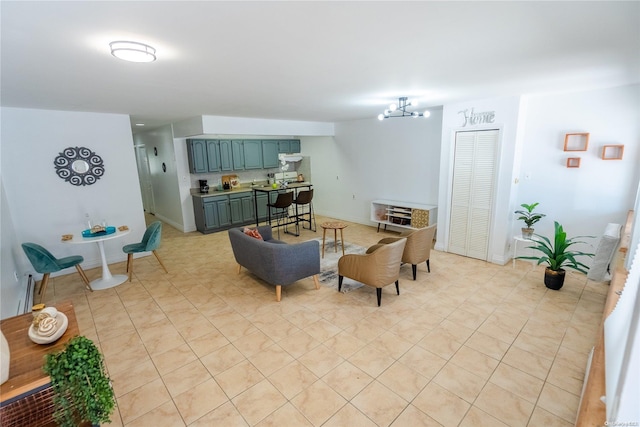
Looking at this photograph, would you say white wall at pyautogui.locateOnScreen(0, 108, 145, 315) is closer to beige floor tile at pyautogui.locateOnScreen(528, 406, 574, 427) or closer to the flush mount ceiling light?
the flush mount ceiling light

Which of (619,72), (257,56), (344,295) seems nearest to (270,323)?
(344,295)

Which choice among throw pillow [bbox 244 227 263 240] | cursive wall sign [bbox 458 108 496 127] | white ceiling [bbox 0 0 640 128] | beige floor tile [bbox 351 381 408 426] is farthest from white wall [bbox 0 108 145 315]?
cursive wall sign [bbox 458 108 496 127]

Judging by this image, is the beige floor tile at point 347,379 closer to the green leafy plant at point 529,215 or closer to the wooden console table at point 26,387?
the wooden console table at point 26,387

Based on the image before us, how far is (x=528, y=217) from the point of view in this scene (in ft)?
14.1

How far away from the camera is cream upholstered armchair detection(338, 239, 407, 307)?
314cm

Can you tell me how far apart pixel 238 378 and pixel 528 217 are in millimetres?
4418

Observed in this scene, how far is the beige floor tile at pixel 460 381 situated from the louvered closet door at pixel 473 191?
2.71 m

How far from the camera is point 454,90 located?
3.45 m

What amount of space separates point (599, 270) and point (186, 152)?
7.05 metres

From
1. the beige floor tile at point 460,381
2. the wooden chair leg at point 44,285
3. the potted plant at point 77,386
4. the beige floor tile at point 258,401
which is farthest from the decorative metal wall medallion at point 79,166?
the beige floor tile at point 460,381

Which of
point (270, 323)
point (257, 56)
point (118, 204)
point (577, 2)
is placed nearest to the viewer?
point (577, 2)

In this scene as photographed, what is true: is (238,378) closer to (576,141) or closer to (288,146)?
(576,141)

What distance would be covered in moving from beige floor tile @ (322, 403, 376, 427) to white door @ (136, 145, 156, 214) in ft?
25.5

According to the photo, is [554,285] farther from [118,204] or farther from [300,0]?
[118,204]
